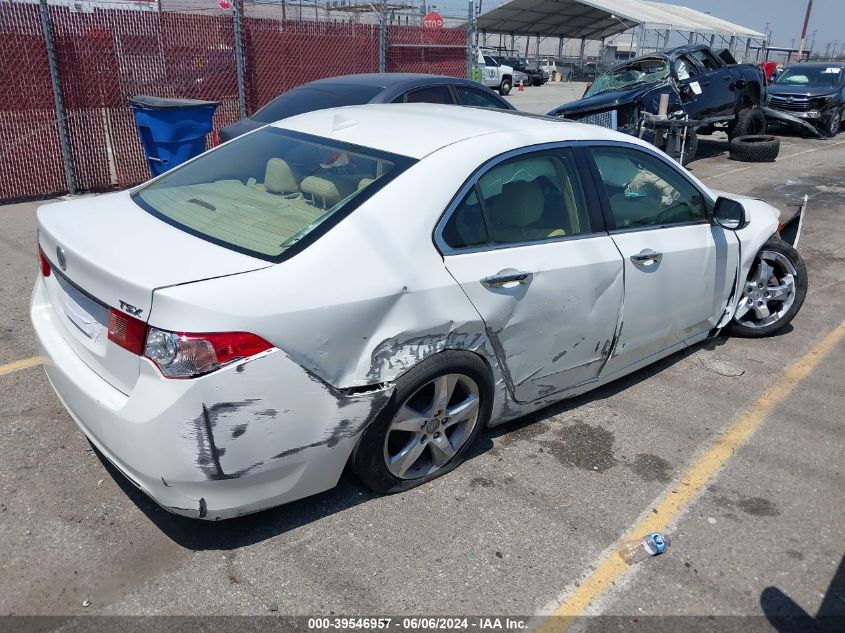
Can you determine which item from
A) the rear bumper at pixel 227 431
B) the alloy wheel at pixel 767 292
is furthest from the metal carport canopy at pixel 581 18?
the rear bumper at pixel 227 431

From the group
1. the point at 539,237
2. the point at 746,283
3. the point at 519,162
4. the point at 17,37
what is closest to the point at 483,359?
the point at 539,237

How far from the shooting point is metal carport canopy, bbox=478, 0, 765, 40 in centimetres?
2476

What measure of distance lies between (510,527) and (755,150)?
38.9 feet

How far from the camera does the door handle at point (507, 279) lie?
3.01 metres

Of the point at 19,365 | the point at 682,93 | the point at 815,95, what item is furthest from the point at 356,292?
the point at 815,95

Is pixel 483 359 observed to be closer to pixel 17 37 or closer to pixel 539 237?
pixel 539 237

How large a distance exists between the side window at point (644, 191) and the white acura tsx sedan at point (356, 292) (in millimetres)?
13

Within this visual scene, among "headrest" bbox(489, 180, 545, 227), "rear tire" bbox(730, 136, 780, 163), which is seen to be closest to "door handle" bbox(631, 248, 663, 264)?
"headrest" bbox(489, 180, 545, 227)

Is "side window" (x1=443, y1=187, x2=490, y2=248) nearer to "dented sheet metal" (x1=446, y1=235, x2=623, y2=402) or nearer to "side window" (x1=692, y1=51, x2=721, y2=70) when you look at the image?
"dented sheet metal" (x1=446, y1=235, x2=623, y2=402)

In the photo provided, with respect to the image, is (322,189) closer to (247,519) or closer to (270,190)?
(270,190)

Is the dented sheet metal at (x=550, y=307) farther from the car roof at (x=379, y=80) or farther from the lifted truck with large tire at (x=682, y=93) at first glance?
the lifted truck with large tire at (x=682, y=93)

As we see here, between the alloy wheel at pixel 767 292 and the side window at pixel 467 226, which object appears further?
the alloy wheel at pixel 767 292

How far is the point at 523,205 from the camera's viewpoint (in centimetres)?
331

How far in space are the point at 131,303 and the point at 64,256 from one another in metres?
0.60
